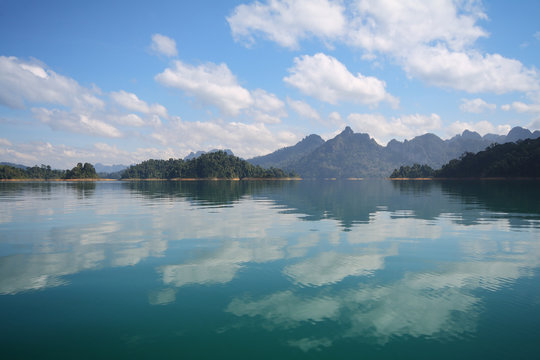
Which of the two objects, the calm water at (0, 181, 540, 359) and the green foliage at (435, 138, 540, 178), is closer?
the calm water at (0, 181, 540, 359)

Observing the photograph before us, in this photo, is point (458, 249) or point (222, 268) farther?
point (458, 249)

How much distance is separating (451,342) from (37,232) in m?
28.1

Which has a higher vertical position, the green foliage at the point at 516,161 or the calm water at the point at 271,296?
the green foliage at the point at 516,161

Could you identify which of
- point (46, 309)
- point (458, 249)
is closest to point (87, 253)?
point (46, 309)

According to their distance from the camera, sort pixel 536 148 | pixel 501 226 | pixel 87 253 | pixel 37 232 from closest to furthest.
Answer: pixel 87 253, pixel 37 232, pixel 501 226, pixel 536 148

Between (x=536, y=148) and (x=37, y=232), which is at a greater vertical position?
(x=536, y=148)

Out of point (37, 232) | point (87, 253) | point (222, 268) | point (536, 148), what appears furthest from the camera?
point (536, 148)

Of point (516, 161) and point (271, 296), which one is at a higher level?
point (516, 161)

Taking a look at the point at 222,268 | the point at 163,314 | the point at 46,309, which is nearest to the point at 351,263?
the point at 222,268

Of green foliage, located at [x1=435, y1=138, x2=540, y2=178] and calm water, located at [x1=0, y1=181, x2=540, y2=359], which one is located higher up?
green foliage, located at [x1=435, y1=138, x2=540, y2=178]

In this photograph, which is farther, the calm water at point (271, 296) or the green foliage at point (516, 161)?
the green foliage at point (516, 161)

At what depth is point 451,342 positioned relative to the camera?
26.7 ft

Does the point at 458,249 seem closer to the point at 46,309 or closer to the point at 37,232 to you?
the point at 46,309

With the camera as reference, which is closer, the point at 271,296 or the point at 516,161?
the point at 271,296
